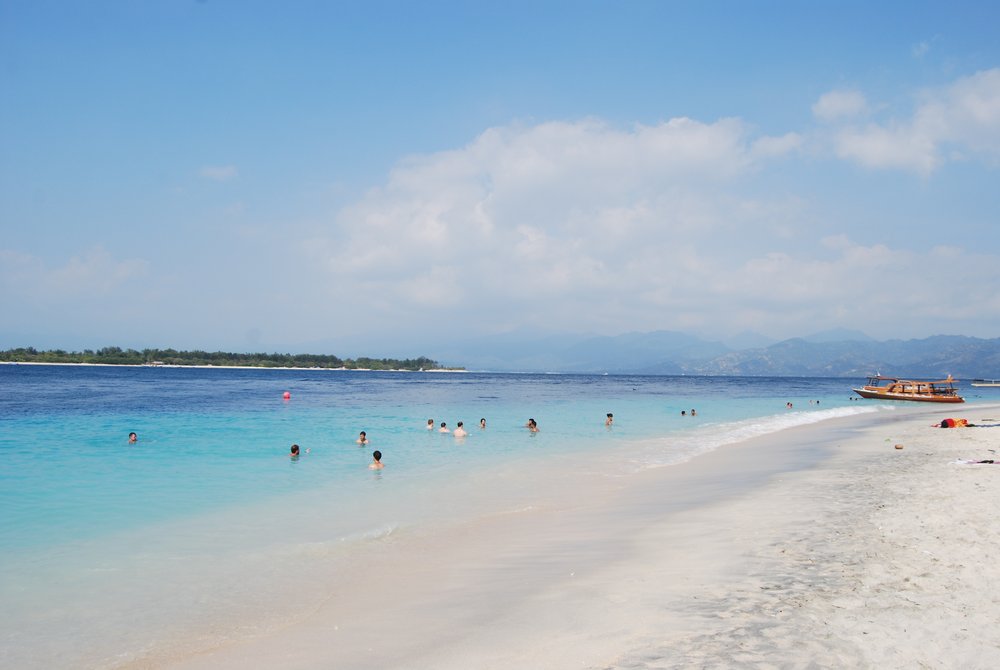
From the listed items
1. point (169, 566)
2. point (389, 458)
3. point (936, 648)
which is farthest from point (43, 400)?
point (936, 648)

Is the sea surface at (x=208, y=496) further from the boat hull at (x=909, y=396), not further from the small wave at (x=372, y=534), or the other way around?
the boat hull at (x=909, y=396)

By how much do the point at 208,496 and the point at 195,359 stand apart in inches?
6053

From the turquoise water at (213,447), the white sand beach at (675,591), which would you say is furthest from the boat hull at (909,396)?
the white sand beach at (675,591)

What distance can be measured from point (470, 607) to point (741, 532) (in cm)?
508

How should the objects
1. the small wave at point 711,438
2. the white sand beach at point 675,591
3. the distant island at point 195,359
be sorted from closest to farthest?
the white sand beach at point 675,591
the small wave at point 711,438
the distant island at point 195,359

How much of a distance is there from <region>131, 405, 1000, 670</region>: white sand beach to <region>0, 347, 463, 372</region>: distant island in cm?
15466

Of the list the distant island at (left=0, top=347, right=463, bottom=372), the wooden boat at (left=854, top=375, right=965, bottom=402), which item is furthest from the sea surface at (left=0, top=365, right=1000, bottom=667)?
the distant island at (left=0, top=347, right=463, bottom=372)

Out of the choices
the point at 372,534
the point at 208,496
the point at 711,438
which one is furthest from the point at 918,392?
the point at 208,496

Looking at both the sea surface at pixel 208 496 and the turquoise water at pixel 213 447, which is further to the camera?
the turquoise water at pixel 213 447

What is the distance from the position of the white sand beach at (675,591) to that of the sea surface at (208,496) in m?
1.15

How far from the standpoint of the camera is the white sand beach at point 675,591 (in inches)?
215

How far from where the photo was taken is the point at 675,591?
23.0 feet

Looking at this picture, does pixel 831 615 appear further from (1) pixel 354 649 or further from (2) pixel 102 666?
(2) pixel 102 666

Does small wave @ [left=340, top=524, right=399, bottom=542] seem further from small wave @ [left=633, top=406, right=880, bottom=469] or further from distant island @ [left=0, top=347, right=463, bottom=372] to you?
distant island @ [left=0, top=347, right=463, bottom=372]
